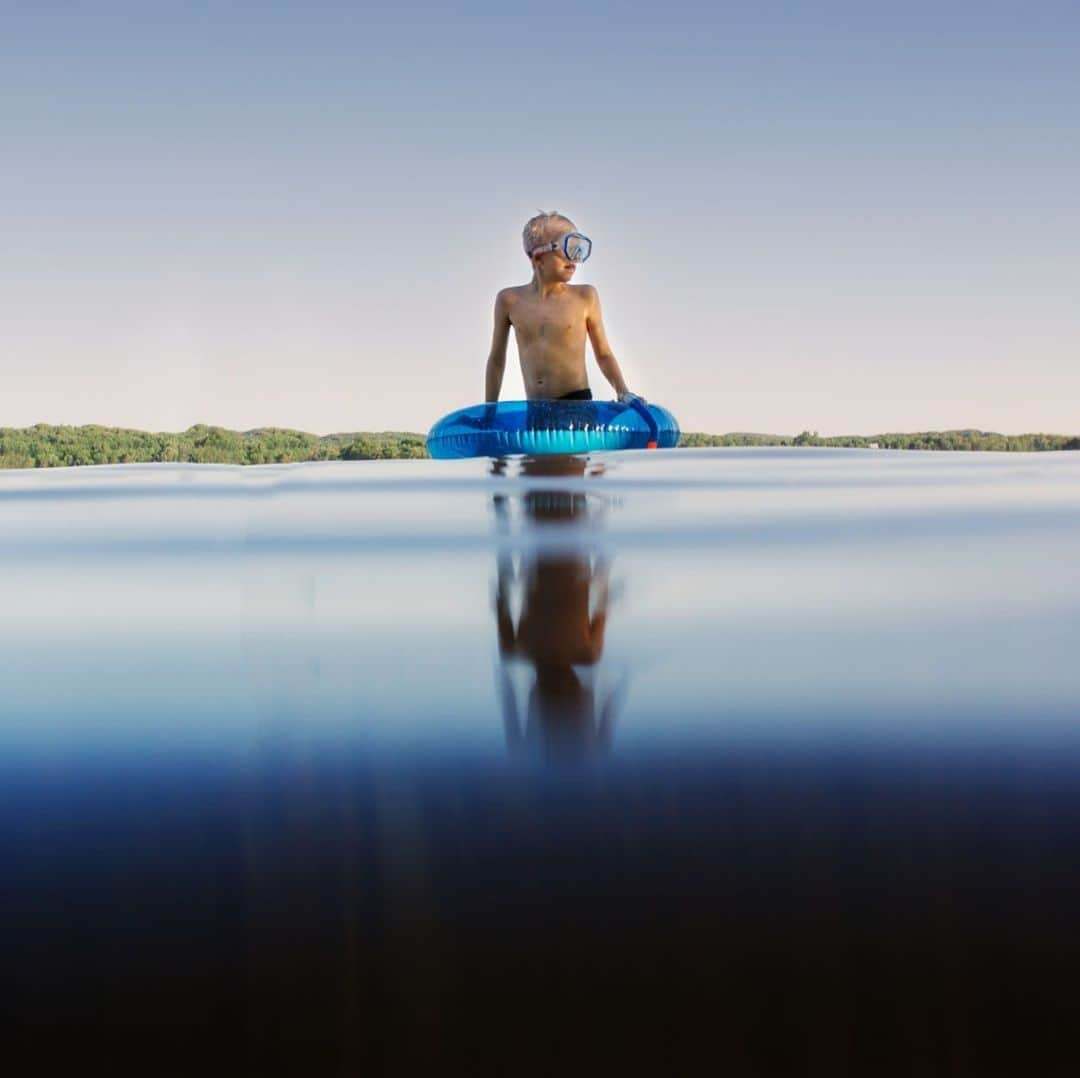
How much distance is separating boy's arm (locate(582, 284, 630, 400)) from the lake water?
18.1 feet

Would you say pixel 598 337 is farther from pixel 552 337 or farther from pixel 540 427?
pixel 540 427

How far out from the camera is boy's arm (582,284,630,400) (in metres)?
6.34

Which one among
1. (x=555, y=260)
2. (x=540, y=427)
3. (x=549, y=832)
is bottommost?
(x=549, y=832)

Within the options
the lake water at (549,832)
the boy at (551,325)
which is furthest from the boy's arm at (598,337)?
the lake water at (549,832)

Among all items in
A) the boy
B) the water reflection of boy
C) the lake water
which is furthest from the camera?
the boy

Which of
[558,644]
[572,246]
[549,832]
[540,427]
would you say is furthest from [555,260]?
[549,832]

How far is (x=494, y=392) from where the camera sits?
6.52 meters

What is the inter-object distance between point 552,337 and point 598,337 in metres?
0.30

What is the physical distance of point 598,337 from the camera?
6355 mm

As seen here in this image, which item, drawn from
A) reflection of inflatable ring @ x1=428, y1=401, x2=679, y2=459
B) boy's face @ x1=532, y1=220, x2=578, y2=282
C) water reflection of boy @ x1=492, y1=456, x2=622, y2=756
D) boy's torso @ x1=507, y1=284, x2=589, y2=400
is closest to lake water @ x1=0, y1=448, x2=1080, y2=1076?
water reflection of boy @ x1=492, y1=456, x2=622, y2=756

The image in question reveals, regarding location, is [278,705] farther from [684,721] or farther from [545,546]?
[545,546]

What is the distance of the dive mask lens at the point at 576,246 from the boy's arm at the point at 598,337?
359mm

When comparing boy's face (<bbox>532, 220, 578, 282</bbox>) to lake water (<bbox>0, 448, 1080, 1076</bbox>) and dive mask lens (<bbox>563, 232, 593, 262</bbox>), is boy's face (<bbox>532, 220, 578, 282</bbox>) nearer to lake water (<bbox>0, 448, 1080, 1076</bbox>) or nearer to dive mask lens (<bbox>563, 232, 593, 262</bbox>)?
dive mask lens (<bbox>563, 232, 593, 262</bbox>)

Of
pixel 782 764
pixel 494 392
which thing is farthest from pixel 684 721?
pixel 494 392
